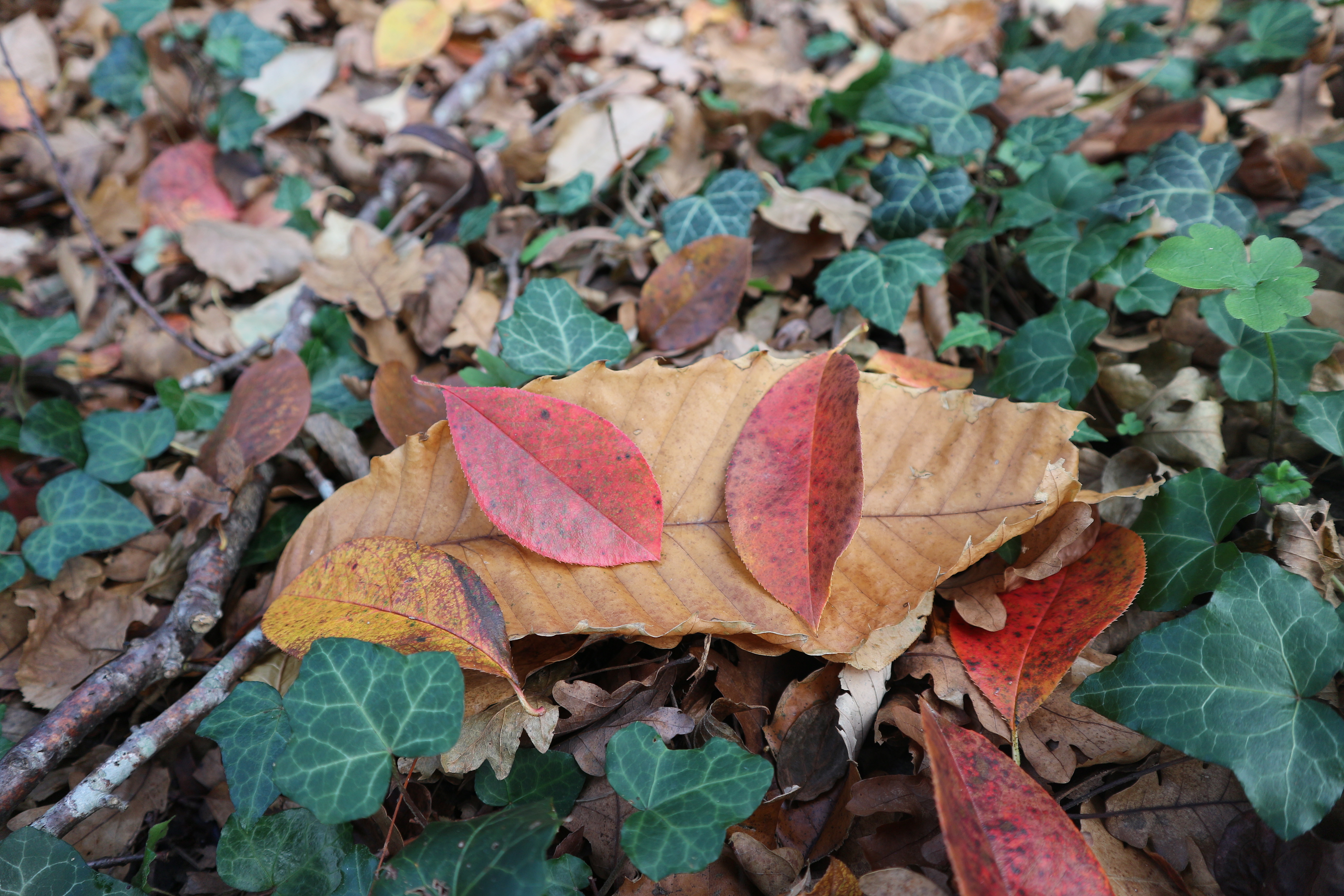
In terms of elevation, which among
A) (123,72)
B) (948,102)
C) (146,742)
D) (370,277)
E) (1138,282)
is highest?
(123,72)

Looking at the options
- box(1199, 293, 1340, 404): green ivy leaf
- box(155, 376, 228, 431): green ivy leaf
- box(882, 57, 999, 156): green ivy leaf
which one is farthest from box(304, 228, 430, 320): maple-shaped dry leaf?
box(1199, 293, 1340, 404): green ivy leaf

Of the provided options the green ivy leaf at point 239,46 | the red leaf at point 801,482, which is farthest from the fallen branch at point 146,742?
the green ivy leaf at point 239,46

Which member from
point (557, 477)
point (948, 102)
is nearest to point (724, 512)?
point (557, 477)

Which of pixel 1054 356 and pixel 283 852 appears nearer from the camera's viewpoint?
pixel 283 852

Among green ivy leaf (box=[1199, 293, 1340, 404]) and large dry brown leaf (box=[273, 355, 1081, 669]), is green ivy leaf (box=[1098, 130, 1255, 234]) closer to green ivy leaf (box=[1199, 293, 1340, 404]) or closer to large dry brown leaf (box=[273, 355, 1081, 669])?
green ivy leaf (box=[1199, 293, 1340, 404])

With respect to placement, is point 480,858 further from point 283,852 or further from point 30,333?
point 30,333

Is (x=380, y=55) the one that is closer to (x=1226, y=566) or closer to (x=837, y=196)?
(x=837, y=196)

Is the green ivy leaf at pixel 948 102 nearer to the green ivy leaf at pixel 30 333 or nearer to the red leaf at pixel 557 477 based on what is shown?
the red leaf at pixel 557 477
